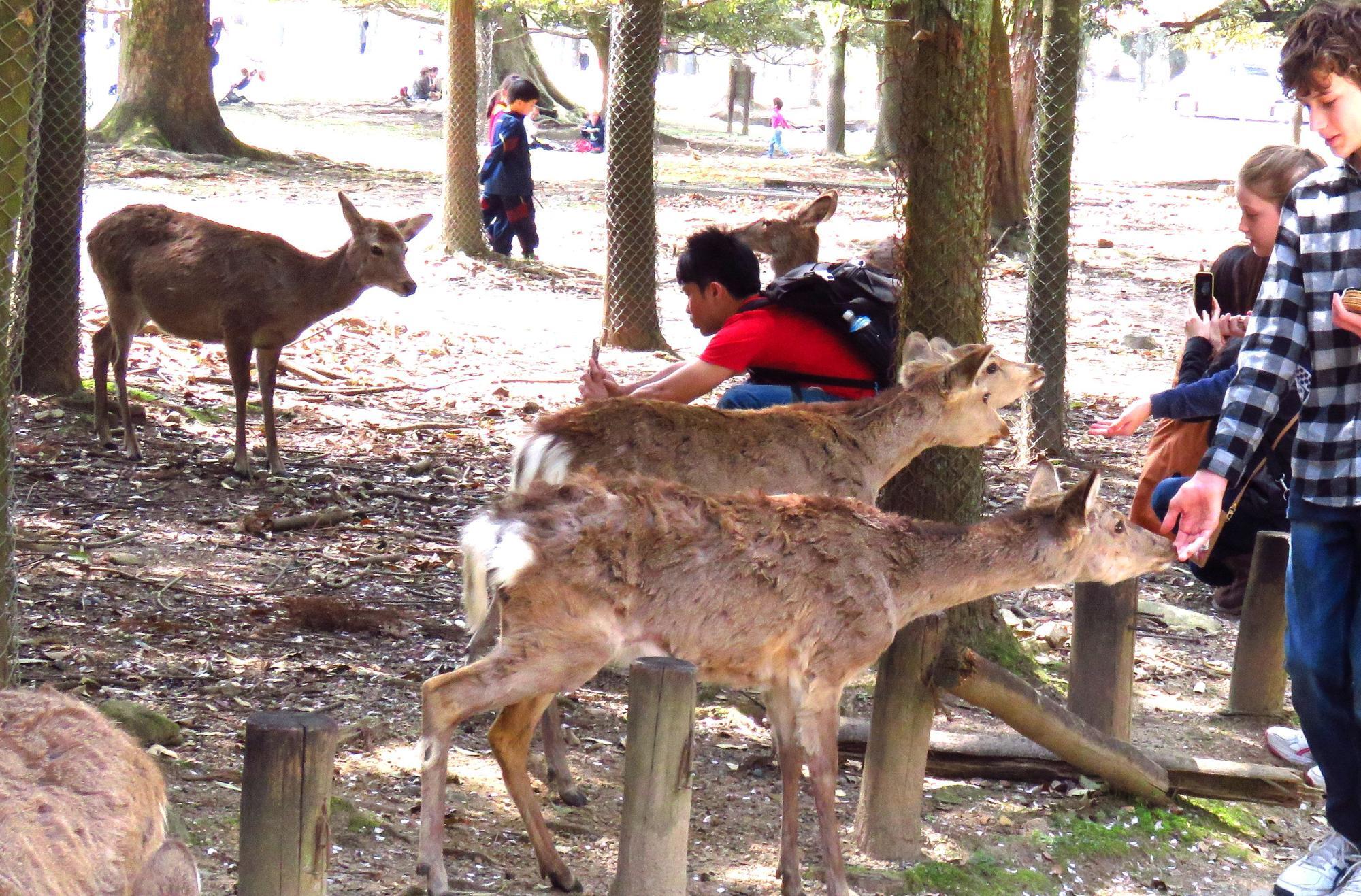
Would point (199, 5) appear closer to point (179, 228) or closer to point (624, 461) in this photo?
point (179, 228)

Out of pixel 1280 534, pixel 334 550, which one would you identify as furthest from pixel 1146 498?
pixel 334 550

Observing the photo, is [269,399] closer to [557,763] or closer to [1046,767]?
[557,763]

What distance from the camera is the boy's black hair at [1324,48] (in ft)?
12.6

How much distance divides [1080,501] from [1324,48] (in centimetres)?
172

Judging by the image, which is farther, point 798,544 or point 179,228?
point 179,228

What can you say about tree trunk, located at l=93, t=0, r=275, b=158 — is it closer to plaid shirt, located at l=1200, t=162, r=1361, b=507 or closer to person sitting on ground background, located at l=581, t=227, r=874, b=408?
person sitting on ground background, located at l=581, t=227, r=874, b=408

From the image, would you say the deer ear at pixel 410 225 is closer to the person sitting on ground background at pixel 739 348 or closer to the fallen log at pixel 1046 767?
the person sitting on ground background at pixel 739 348

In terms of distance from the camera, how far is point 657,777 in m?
3.75

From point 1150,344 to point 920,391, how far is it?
864cm

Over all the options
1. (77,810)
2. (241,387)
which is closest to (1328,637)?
(77,810)

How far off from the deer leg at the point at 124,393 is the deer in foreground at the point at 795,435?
4268mm

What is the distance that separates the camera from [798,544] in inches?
187

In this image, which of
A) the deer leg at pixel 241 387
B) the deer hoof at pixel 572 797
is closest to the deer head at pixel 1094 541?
the deer hoof at pixel 572 797

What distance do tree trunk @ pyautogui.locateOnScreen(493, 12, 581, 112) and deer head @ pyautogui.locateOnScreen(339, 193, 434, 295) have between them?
2639 centimetres
